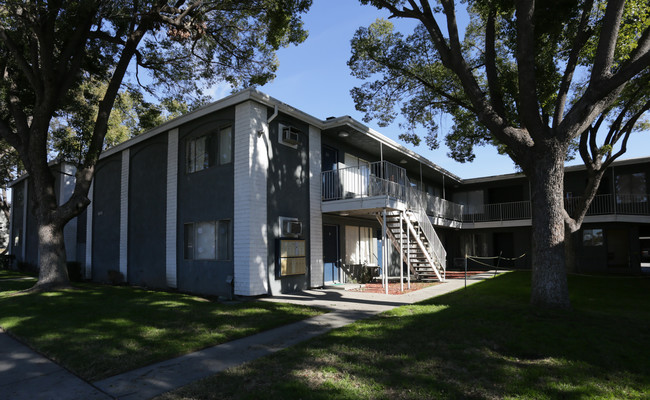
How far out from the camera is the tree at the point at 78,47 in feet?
36.9

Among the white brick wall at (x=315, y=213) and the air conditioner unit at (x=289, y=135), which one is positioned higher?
the air conditioner unit at (x=289, y=135)

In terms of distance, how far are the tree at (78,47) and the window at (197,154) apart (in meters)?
2.51

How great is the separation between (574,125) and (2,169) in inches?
1338

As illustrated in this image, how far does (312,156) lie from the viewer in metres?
13.2

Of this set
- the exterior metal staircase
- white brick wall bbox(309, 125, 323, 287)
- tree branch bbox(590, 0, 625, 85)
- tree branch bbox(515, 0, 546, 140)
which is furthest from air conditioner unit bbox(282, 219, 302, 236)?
tree branch bbox(590, 0, 625, 85)

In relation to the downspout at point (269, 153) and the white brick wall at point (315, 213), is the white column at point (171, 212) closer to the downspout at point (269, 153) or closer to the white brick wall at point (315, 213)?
the downspout at point (269, 153)

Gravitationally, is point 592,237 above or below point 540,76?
below

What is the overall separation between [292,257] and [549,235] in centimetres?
674

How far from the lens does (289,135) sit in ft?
39.5

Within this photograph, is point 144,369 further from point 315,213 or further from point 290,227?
point 315,213

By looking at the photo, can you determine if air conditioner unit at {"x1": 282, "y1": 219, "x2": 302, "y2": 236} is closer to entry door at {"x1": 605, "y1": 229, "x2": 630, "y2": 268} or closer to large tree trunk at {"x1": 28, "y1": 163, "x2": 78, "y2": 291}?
large tree trunk at {"x1": 28, "y1": 163, "x2": 78, "y2": 291}

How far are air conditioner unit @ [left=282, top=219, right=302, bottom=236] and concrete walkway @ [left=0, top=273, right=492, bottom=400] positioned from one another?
3.99 metres

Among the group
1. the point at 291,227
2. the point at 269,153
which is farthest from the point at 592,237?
the point at 269,153

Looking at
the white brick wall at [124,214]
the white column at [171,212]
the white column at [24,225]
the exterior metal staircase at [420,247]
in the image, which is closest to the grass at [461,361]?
the exterior metal staircase at [420,247]
